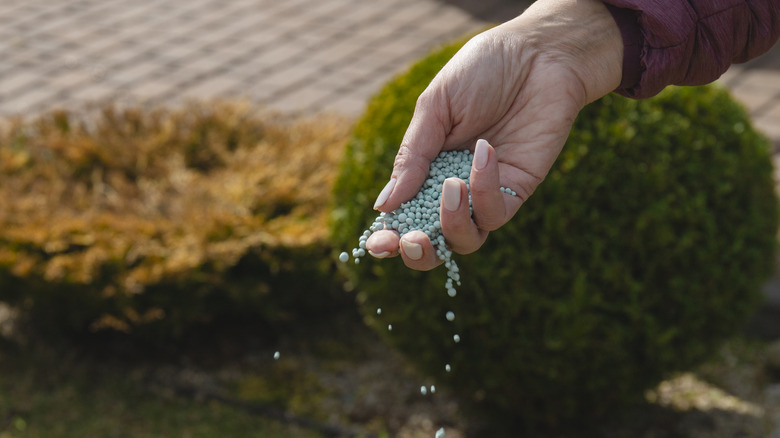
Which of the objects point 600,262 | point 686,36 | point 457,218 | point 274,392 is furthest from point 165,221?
point 686,36

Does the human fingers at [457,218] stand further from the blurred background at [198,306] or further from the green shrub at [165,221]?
the green shrub at [165,221]

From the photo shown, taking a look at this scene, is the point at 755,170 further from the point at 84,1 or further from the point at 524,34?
the point at 84,1

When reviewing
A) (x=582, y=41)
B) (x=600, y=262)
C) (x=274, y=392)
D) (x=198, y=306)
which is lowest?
(x=274, y=392)

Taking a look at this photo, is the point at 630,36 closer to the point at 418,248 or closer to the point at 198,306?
the point at 418,248

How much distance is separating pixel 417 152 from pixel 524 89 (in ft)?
1.09

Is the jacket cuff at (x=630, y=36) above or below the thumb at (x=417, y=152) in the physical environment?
above

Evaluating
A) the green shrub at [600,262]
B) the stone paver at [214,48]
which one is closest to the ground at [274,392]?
the green shrub at [600,262]

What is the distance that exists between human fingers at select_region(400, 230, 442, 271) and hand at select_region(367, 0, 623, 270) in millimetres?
211

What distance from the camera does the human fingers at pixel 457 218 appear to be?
1.81 m

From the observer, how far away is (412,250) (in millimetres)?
1843

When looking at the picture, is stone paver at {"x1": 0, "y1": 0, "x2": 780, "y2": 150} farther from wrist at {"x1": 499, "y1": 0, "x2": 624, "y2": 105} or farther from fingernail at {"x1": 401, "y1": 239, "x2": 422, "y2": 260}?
fingernail at {"x1": 401, "y1": 239, "x2": 422, "y2": 260}

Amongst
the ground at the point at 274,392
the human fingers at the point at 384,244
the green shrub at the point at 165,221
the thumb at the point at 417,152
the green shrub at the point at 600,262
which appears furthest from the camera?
the green shrub at the point at 165,221

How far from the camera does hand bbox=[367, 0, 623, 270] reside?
6.89ft

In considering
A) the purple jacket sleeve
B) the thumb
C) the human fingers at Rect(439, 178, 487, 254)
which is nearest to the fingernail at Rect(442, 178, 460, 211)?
the human fingers at Rect(439, 178, 487, 254)
